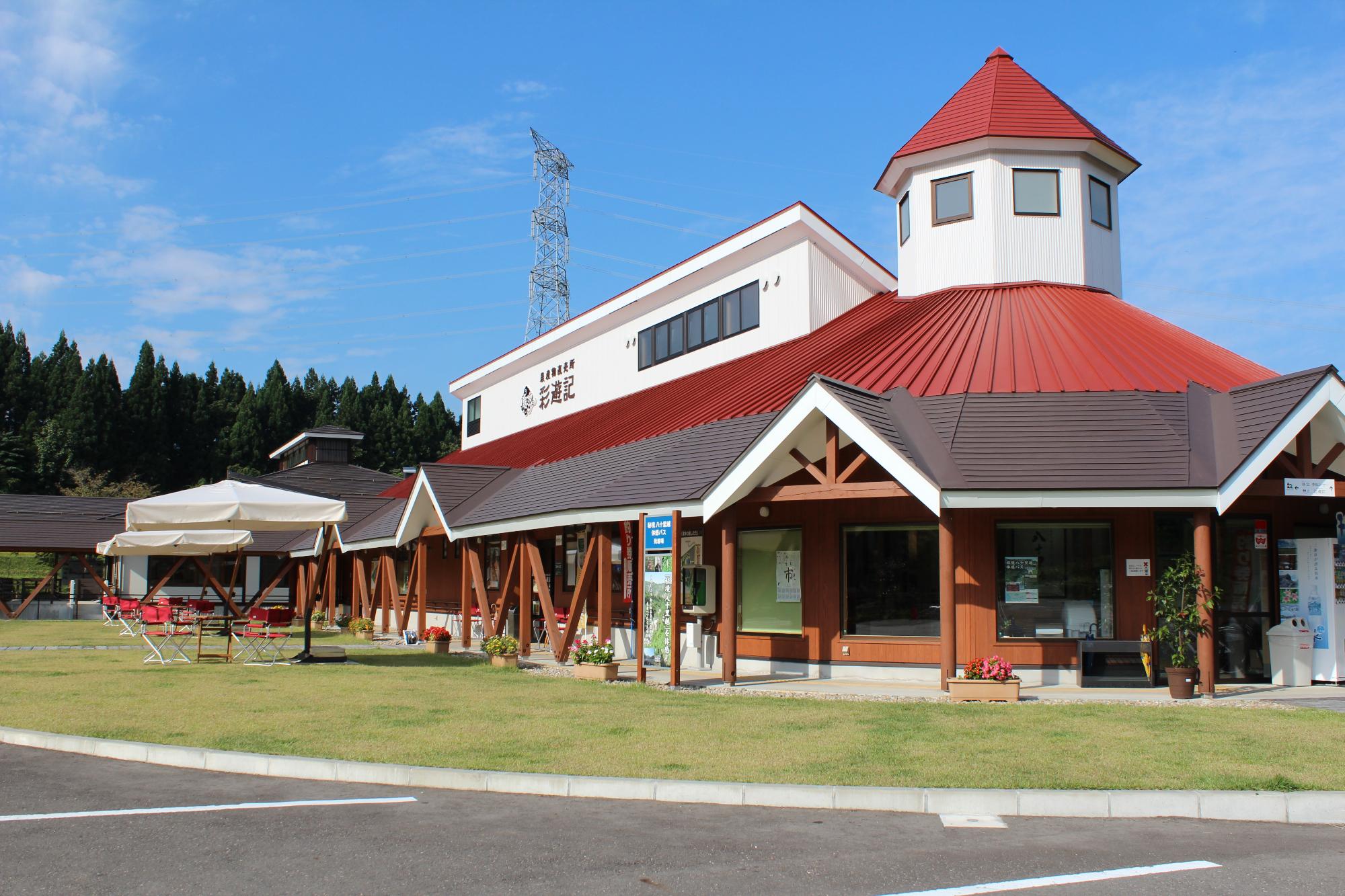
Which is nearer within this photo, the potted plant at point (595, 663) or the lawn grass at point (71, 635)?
the potted plant at point (595, 663)

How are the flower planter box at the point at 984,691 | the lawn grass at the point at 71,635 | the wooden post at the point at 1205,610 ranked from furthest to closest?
the lawn grass at the point at 71,635 < the wooden post at the point at 1205,610 < the flower planter box at the point at 984,691

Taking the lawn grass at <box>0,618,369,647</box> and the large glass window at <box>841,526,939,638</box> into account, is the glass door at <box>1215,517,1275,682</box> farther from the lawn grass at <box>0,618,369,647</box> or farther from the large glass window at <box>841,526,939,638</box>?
the lawn grass at <box>0,618,369,647</box>

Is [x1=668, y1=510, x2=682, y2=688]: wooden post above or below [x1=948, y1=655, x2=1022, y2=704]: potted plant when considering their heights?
above

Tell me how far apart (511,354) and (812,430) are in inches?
Result: 858

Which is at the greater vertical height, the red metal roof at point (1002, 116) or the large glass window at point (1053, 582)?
the red metal roof at point (1002, 116)

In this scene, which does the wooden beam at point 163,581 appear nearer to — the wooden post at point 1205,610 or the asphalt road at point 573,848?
the asphalt road at point 573,848

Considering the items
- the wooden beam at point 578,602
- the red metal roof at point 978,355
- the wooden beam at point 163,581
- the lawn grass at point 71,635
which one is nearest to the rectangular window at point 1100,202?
the red metal roof at point 978,355

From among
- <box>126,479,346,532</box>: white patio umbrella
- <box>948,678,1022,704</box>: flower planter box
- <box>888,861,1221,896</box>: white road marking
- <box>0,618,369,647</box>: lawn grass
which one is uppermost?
<box>126,479,346,532</box>: white patio umbrella

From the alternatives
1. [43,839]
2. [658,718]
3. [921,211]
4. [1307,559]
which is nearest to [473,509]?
[921,211]

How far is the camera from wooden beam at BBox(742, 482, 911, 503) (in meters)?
15.4

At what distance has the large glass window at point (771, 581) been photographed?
1800 cm

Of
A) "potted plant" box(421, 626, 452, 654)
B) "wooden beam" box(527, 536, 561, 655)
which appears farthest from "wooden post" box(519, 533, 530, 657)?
"potted plant" box(421, 626, 452, 654)

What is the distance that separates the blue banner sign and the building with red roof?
4 centimetres

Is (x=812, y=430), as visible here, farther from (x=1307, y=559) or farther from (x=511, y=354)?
(x=511, y=354)
